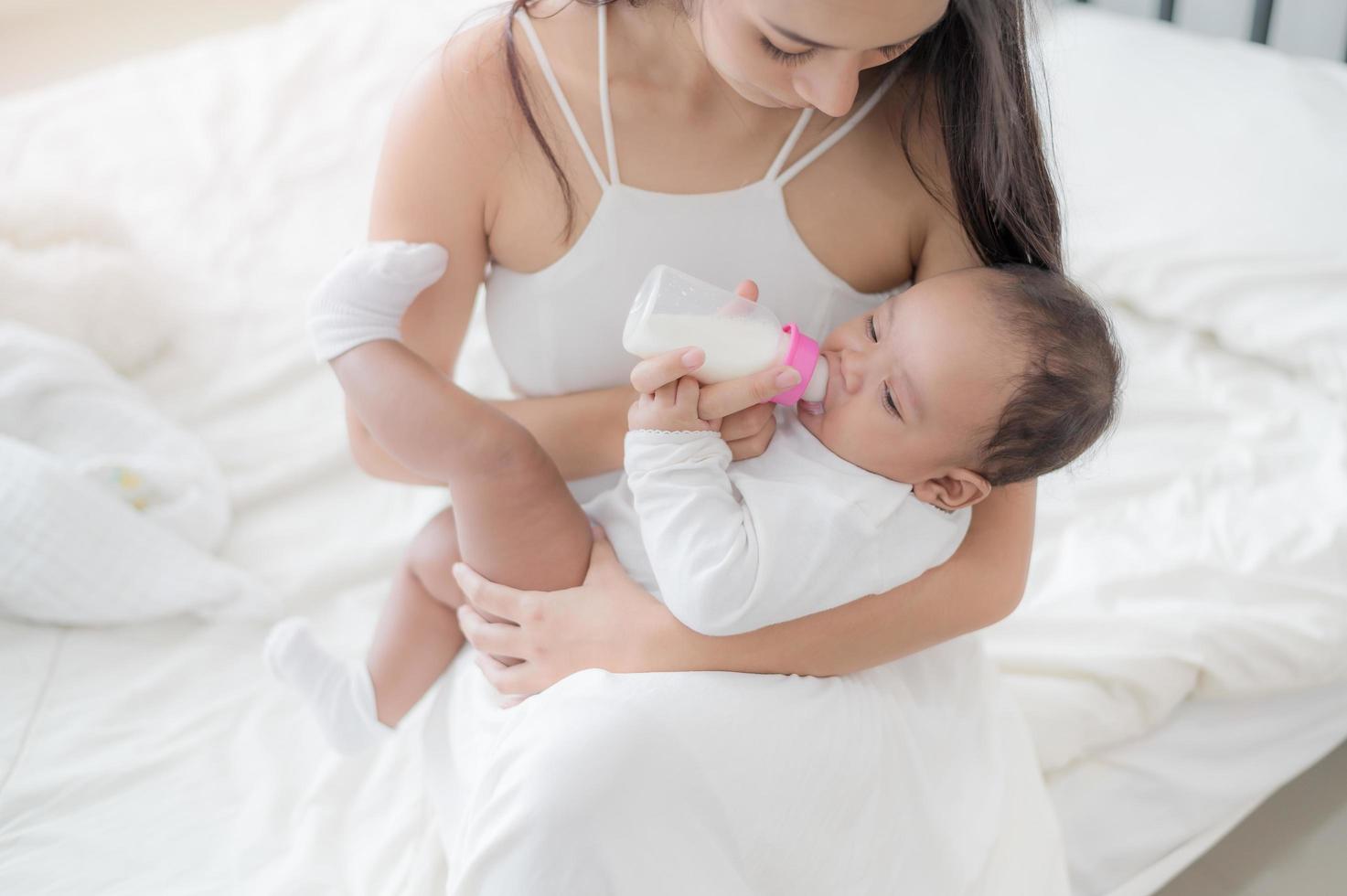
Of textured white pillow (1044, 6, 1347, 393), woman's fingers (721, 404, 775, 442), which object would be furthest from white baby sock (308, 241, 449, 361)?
textured white pillow (1044, 6, 1347, 393)

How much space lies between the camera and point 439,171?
1.15 meters

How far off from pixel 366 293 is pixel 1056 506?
1.04m

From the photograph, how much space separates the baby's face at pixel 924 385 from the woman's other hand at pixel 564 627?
0.26 metres

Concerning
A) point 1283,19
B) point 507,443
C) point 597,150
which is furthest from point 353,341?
point 1283,19

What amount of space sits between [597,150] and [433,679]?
623mm

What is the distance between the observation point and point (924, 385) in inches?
42.4

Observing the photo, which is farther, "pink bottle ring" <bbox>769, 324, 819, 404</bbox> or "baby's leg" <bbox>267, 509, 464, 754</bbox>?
"baby's leg" <bbox>267, 509, 464, 754</bbox>

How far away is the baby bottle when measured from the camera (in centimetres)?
104

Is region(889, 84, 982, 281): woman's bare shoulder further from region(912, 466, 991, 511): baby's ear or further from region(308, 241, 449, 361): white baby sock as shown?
region(308, 241, 449, 361): white baby sock

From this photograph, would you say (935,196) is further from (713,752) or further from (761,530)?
(713,752)

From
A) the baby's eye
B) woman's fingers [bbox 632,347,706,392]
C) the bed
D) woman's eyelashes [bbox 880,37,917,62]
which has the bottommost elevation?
the bed

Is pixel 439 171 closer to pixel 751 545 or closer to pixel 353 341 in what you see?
pixel 353 341

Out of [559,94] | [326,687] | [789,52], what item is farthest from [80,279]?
[789,52]

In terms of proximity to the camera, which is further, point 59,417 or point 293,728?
point 59,417
